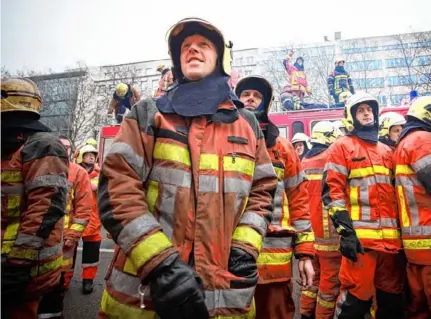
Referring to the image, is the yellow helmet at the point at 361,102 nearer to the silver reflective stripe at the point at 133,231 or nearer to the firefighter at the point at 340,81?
the silver reflective stripe at the point at 133,231

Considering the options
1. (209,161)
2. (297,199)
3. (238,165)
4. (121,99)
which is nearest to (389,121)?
(297,199)

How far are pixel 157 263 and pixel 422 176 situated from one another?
2.62 meters

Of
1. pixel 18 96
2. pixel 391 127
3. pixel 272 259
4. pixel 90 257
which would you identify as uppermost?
pixel 391 127

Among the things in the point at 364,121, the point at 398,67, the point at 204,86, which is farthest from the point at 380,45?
the point at 204,86

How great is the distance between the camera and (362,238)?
3188mm

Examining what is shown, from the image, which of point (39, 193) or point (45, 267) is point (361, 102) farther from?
point (45, 267)

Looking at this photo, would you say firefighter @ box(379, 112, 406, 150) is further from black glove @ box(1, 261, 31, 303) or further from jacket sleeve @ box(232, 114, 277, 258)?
black glove @ box(1, 261, 31, 303)

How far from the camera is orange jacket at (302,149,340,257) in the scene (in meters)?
4.11

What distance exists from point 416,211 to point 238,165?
7.18 feet

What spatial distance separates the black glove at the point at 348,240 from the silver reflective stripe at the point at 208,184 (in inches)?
76.3

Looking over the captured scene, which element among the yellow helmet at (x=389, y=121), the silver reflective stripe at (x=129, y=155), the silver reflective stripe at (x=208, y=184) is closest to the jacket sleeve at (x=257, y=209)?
the silver reflective stripe at (x=208, y=184)

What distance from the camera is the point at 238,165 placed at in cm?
170

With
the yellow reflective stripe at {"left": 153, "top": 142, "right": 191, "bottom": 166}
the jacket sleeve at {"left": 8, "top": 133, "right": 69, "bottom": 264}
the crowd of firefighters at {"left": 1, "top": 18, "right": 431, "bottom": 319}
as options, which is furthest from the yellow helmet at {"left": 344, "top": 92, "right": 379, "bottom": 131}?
the jacket sleeve at {"left": 8, "top": 133, "right": 69, "bottom": 264}

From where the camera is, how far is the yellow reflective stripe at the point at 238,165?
1665 millimetres
